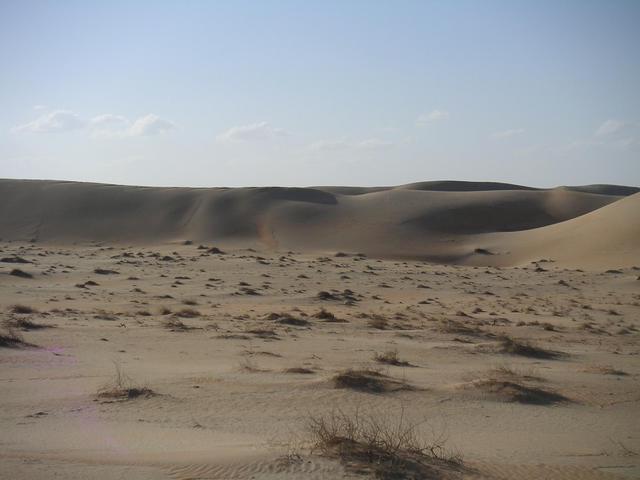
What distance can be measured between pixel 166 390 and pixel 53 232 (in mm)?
64346

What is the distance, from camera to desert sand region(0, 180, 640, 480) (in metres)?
6.45

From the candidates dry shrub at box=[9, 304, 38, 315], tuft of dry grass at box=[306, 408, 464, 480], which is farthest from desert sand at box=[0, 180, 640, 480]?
dry shrub at box=[9, 304, 38, 315]

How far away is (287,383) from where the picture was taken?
980 cm

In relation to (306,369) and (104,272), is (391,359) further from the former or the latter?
(104,272)

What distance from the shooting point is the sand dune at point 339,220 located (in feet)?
179

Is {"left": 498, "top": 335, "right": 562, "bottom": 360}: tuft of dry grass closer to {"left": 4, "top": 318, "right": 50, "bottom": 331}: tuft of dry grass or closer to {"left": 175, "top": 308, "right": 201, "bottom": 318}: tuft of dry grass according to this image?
{"left": 175, "top": 308, "right": 201, "bottom": 318}: tuft of dry grass

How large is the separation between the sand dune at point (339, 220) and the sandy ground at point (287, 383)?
31107 millimetres

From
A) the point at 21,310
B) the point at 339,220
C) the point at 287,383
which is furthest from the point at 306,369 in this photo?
the point at 339,220

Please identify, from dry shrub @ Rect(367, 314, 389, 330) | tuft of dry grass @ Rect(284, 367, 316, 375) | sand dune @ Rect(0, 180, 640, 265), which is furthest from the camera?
sand dune @ Rect(0, 180, 640, 265)

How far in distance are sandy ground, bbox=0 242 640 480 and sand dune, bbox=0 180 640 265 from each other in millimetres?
31107

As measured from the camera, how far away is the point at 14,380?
966cm

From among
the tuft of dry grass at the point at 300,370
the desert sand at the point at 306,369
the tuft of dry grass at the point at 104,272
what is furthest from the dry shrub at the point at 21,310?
the tuft of dry grass at the point at 104,272

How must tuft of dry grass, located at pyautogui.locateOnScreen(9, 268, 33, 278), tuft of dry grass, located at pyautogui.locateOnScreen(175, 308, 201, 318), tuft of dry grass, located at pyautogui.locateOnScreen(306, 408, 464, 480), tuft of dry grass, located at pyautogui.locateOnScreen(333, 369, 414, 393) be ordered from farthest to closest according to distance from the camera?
tuft of dry grass, located at pyautogui.locateOnScreen(9, 268, 33, 278), tuft of dry grass, located at pyautogui.locateOnScreen(175, 308, 201, 318), tuft of dry grass, located at pyautogui.locateOnScreen(333, 369, 414, 393), tuft of dry grass, located at pyautogui.locateOnScreen(306, 408, 464, 480)

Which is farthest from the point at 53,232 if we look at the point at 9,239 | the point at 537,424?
the point at 537,424
